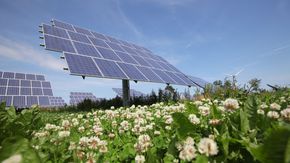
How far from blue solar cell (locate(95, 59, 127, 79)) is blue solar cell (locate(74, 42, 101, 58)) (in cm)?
58

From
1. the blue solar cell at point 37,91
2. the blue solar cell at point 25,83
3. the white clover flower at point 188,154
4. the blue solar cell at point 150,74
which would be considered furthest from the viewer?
the blue solar cell at point 25,83

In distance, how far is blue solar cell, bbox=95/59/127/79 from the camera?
11.2 m

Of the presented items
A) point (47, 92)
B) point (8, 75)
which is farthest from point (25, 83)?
point (8, 75)

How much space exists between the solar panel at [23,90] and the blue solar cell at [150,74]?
27.9 ft

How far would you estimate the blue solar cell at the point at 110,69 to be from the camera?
11168mm

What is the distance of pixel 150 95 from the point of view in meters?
14.7

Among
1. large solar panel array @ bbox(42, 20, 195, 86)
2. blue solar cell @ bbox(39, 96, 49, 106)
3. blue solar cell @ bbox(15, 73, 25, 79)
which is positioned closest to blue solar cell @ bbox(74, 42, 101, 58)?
large solar panel array @ bbox(42, 20, 195, 86)

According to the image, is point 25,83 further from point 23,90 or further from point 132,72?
point 132,72

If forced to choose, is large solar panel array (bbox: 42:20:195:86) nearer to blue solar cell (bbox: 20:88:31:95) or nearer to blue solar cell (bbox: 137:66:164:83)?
blue solar cell (bbox: 137:66:164:83)

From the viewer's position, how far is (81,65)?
10.4 m

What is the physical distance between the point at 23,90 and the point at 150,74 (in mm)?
→ 11038

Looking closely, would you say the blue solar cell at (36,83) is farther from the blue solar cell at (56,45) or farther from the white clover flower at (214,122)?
the white clover flower at (214,122)

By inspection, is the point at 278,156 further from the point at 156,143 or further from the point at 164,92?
the point at 164,92

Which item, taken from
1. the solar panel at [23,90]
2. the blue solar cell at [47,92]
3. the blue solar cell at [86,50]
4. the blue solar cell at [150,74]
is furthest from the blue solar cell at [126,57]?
the blue solar cell at [47,92]
